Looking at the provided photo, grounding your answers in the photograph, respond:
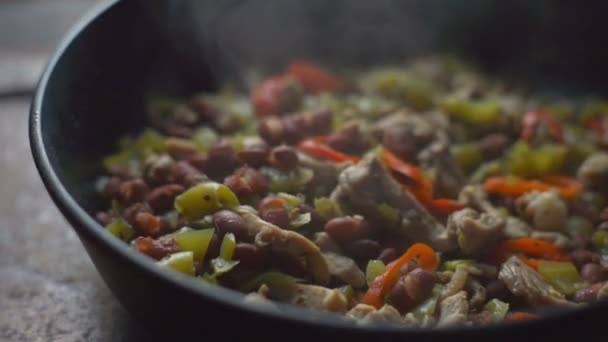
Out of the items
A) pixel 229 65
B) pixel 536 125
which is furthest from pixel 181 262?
pixel 536 125

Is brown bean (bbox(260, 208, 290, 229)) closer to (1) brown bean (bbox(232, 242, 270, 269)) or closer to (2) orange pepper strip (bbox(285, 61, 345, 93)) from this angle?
(1) brown bean (bbox(232, 242, 270, 269))

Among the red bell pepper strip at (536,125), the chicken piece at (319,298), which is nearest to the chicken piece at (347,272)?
the chicken piece at (319,298)

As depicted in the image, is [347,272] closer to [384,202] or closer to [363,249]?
[363,249]

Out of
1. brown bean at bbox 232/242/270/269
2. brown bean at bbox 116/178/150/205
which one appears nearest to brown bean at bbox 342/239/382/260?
brown bean at bbox 232/242/270/269

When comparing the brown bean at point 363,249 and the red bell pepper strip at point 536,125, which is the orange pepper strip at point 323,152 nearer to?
the brown bean at point 363,249

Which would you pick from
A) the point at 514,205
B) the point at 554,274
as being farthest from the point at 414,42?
the point at 554,274
